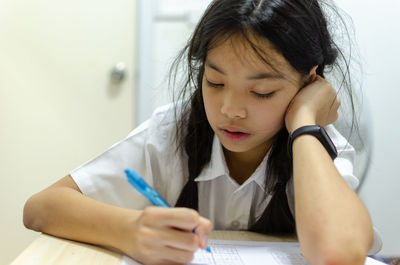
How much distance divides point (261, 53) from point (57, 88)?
126 cm

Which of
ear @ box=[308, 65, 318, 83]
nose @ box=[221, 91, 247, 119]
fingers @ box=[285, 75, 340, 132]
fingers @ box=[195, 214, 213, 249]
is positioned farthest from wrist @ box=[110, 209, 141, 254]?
ear @ box=[308, 65, 318, 83]

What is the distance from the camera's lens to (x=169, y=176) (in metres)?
0.89

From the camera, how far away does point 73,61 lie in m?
1.71

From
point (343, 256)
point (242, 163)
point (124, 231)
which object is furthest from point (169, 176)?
point (343, 256)

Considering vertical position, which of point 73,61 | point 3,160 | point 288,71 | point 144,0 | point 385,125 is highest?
point 144,0

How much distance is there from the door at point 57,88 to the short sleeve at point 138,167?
88 cm

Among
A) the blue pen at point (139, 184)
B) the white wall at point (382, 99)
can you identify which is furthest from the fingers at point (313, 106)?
the white wall at point (382, 99)

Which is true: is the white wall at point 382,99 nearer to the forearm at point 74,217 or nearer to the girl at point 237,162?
the girl at point 237,162

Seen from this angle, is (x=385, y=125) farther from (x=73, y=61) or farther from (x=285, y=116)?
(x=73, y=61)

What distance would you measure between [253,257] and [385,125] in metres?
1.19

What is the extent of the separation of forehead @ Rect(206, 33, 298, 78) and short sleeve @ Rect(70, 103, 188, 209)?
0.24 metres

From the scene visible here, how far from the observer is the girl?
1.95 ft

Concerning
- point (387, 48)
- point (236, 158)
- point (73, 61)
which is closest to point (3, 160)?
point (73, 61)

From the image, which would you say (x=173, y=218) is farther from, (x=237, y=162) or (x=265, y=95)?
(x=237, y=162)
